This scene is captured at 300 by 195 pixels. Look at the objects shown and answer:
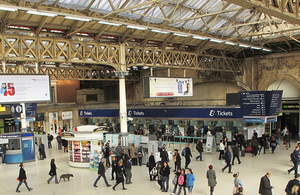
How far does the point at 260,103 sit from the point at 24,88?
522 inches

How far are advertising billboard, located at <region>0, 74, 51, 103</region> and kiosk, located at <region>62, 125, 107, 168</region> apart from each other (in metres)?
2.73

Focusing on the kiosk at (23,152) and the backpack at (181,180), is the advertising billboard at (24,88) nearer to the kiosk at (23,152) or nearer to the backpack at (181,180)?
the kiosk at (23,152)

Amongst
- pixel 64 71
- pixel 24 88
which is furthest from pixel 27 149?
pixel 64 71

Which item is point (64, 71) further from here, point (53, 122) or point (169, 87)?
point (169, 87)

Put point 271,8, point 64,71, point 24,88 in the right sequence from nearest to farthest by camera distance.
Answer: point 271,8 < point 24,88 < point 64,71

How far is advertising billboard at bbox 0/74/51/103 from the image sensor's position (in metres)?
13.8

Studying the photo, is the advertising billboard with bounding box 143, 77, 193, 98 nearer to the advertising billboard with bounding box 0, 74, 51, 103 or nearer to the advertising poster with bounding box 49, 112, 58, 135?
the advertising billboard with bounding box 0, 74, 51, 103

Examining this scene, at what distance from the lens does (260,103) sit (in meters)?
17.6

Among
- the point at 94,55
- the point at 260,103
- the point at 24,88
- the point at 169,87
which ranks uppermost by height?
the point at 94,55

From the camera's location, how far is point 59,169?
1622cm

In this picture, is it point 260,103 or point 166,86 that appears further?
point 166,86

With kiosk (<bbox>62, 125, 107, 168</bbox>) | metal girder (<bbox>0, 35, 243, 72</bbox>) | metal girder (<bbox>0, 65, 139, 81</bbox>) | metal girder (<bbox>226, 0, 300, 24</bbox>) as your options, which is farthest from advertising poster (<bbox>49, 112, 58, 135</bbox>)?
metal girder (<bbox>226, 0, 300, 24</bbox>)

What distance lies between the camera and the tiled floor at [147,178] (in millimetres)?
11680

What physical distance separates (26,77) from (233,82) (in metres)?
20.2
